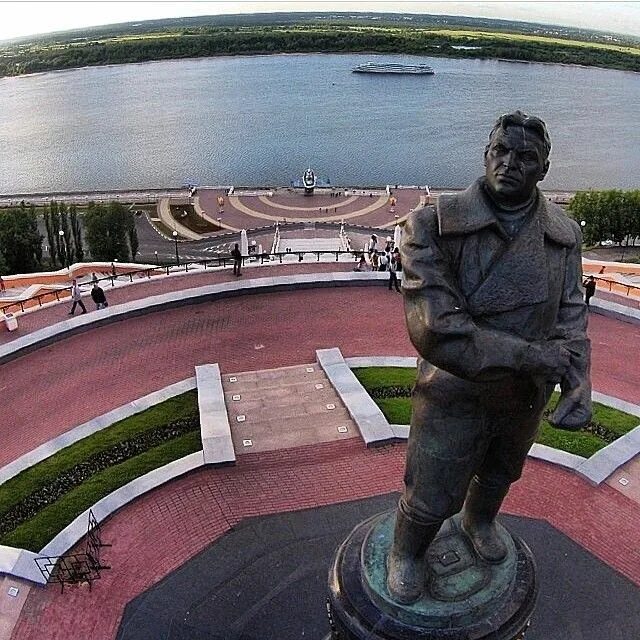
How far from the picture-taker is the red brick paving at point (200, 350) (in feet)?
43.4

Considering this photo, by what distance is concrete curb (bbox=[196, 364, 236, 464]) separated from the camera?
11.2 metres

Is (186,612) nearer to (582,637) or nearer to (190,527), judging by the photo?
(190,527)

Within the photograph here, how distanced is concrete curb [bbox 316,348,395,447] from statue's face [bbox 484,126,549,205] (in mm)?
7661

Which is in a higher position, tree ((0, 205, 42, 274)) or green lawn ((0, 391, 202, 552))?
green lawn ((0, 391, 202, 552))

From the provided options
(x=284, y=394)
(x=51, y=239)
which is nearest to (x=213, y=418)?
(x=284, y=394)

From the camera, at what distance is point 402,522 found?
19.8ft

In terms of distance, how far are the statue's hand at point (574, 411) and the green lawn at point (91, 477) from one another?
8014mm

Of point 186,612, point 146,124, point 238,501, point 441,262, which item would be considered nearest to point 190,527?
point 238,501

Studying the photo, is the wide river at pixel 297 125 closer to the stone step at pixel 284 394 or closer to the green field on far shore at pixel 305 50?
the green field on far shore at pixel 305 50

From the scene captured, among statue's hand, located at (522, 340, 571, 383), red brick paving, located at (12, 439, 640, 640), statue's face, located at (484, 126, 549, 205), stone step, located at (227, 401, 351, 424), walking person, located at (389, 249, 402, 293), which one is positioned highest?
statue's face, located at (484, 126, 549, 205)

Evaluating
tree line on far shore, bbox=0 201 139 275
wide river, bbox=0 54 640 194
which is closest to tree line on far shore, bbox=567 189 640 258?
wide river, bbox=0 54 640 194

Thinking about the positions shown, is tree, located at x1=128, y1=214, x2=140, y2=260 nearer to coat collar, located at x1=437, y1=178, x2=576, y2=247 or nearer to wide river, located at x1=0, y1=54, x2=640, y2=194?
wide river, located at x1=0, y1=54, x2=640, y2=194

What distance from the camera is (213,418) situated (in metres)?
12.1

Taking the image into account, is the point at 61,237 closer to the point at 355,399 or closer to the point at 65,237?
the point at 65,237
